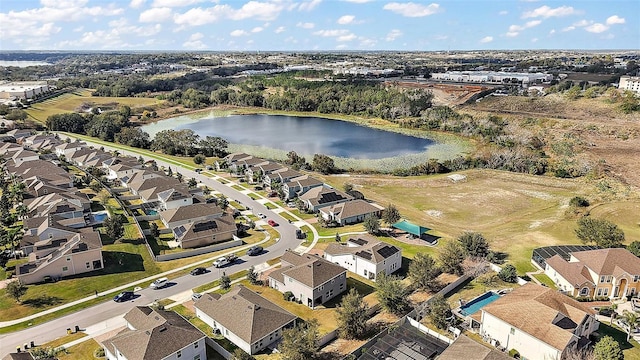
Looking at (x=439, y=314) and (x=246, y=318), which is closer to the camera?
(x=246, y=318)

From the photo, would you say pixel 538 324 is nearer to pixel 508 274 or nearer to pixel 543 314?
pixel 543 314

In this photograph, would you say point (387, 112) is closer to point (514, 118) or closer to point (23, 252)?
point (514, 118)

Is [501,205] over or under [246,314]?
under

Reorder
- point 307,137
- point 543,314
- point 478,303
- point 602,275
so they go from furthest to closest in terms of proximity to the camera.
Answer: point 307,137 < point 602,275 < point 478,303 < point 543,314

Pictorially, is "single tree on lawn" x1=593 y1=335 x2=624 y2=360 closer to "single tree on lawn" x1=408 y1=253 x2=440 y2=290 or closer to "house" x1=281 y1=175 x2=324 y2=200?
"single tree on lawn" x1=408 y1=253 x2=440 y2=290

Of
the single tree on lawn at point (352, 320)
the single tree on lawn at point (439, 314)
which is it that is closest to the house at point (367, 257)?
the single tree on lawn at point (439, 314)

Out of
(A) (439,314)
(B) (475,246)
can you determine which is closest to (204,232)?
Answer: (A) (439,314)

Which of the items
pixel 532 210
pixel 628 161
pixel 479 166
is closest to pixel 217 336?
pixel 532 210

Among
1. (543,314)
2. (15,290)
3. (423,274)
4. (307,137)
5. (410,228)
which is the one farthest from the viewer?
(307,137)

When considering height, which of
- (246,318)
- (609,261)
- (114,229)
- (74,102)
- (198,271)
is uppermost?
(74,102)
